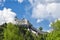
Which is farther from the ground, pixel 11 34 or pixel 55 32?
pixel 55 32

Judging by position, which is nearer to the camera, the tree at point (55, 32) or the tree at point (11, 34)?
the tree at point (55, 32)

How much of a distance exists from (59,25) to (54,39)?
2.89m

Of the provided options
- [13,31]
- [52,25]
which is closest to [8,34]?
[13,31]

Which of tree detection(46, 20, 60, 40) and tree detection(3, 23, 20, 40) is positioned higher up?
tree detection(46, 20, 60, 40)

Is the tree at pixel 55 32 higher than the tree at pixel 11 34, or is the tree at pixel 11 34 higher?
the tree at pixel 55 32

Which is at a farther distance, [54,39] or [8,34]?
[8,34]

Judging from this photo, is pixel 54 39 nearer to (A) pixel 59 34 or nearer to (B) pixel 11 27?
(A) pixel 59 34

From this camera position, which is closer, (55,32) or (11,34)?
(55,32)

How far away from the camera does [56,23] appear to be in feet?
167

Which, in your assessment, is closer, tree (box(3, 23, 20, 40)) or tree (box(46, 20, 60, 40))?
tree (box(46, 20, 60, 40))

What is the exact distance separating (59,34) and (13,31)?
12.1m

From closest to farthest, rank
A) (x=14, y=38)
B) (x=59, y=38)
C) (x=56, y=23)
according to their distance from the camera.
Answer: (x=59, y=38) < (x=56, y=23) < (x=14, y=38)

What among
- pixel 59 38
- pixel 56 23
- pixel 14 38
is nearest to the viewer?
pixel 59 38

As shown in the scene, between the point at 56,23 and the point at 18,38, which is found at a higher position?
the point at 56,23
